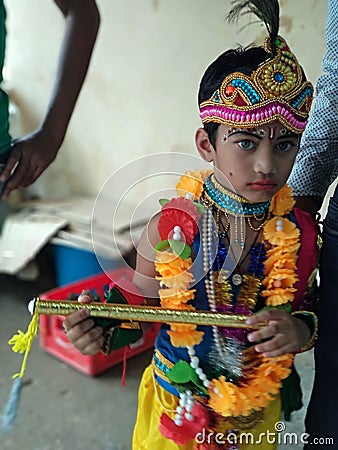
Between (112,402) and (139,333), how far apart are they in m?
1.14

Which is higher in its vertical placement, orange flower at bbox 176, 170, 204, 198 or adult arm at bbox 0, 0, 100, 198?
adult arm at bbox 0, 0, 100, 198

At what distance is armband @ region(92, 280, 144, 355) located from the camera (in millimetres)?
980

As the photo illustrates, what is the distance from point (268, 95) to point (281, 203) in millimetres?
225

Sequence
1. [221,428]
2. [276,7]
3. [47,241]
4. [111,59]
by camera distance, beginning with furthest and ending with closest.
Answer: [111,59] → [47,241] → [221,428] → [276,7]

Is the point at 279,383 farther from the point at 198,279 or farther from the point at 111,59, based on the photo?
the point at 111,59

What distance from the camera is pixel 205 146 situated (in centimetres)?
107

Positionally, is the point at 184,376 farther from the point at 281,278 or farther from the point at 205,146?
the point at 205,146

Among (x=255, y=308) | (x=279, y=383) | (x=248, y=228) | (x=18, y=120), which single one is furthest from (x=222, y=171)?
(x=18, y=120)

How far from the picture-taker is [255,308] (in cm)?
107

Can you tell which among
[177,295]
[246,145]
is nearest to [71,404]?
[177,295]

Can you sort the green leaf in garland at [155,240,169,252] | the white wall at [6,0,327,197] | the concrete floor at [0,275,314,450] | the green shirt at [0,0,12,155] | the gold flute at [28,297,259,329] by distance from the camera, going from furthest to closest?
1. the white wall at [6,0,327,197]
2. the concrete floor at [0,275,314,450]
3. the green shirt at [0,0,12,155]
4. the green leaf in garland at [155,240,169,252]
5. the gold flute at [28,297,259,329]

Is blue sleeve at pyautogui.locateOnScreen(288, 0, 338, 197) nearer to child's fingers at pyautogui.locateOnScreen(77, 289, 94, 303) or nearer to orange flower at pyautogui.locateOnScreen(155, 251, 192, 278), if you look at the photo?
orange flower at pyautogui.locateOnScreen(155, 251, 192, 278)

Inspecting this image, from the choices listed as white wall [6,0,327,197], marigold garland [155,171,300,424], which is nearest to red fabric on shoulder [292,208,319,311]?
marigold garland [155,171,300,424]

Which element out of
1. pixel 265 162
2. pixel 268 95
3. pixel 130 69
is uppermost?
pixel 130 69
